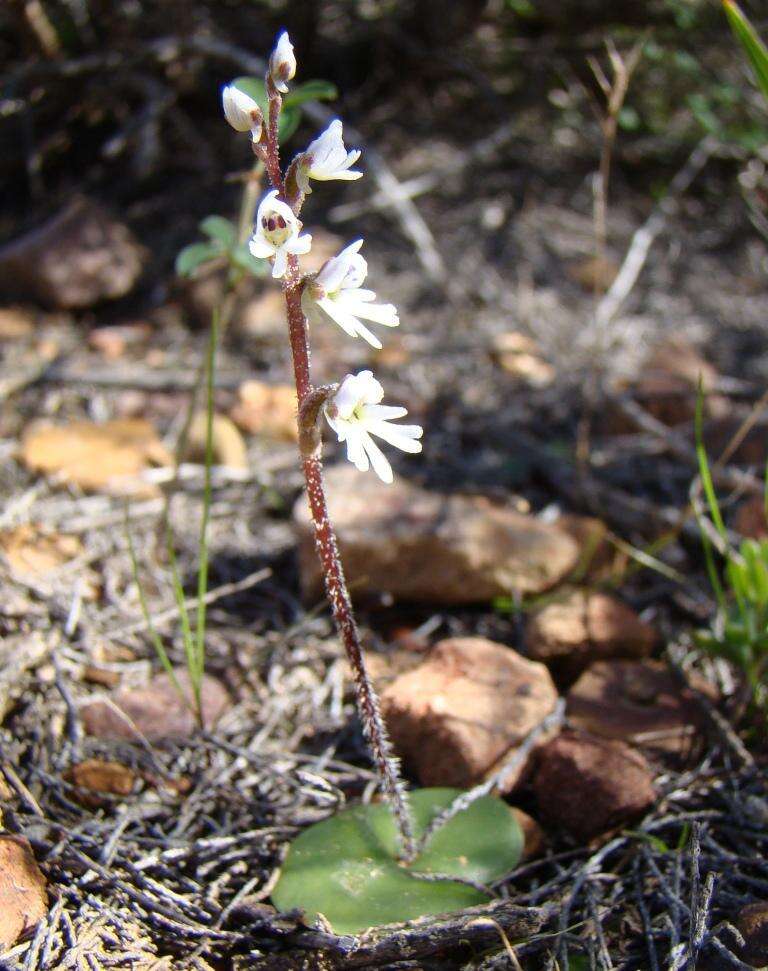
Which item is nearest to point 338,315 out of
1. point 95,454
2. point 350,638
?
point 350,638

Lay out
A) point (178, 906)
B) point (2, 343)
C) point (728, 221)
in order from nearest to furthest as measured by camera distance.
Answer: point (178, 906) → point (2, 343) → point (728, 221)

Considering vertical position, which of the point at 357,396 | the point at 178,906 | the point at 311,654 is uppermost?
the point at 357,396

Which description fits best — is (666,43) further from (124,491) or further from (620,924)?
(620,924)

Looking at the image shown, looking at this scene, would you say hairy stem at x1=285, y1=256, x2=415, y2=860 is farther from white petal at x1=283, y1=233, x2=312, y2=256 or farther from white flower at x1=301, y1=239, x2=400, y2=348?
white petal at x1=283, y1=233, x2=312, y2=256

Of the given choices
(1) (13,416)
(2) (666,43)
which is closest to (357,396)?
(1) (13,416)

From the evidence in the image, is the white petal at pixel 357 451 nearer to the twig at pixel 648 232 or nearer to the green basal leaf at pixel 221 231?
the green basal leaf at pixel 221 231

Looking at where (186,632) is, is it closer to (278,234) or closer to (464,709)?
(464,709)

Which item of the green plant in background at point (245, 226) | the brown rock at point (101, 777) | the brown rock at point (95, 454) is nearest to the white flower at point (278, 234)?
the green plant in background at point (245, 226)

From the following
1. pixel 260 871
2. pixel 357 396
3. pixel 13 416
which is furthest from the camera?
pixel 13 416
